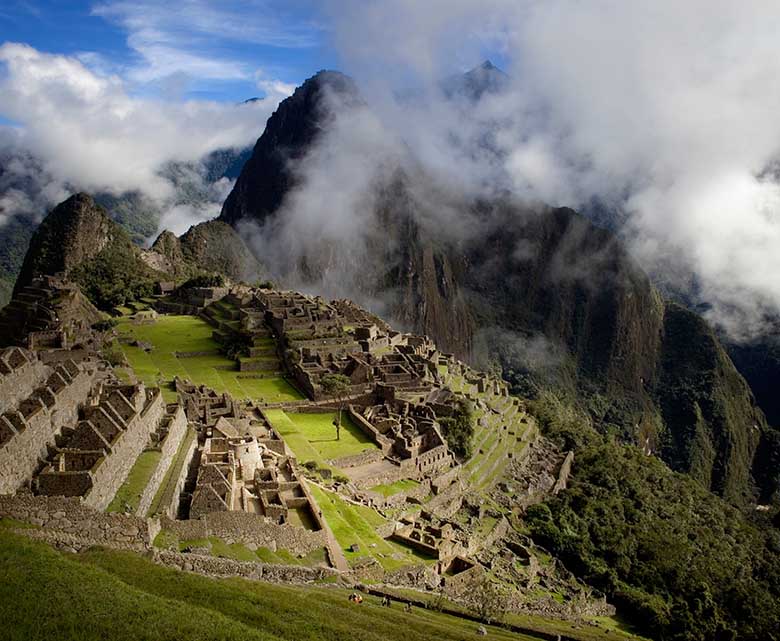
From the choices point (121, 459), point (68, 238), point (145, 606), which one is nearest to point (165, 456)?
point (121, 459)

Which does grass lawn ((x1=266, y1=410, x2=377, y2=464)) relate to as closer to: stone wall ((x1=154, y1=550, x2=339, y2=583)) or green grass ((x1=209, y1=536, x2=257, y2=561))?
stone wall ((x1=154, y1=550, x2=339, y2=583))

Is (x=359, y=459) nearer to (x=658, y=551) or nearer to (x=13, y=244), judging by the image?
(x=658, y=551)

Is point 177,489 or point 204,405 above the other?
point 204,405

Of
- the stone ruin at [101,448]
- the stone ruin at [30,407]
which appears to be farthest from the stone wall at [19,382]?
the stone ruin at [101,448]

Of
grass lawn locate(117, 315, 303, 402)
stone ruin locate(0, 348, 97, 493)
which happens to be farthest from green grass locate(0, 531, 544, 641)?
grass lawn locate(117, 315, 303, 402)

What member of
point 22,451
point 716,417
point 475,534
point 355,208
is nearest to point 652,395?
point 716,417

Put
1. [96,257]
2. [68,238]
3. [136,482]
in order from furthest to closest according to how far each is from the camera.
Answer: [68,238]
[96,257]
[136,482]
